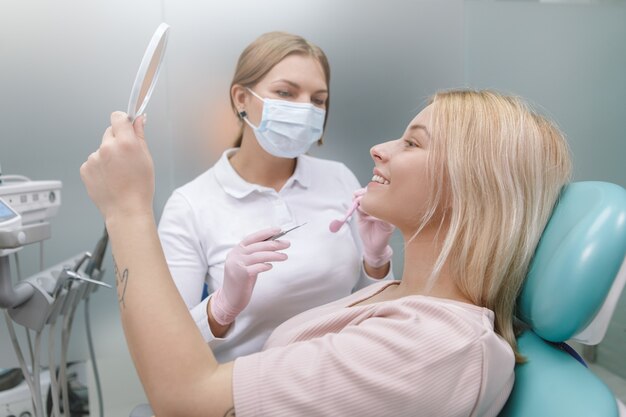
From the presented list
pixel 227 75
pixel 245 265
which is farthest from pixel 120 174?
pixel 227 75

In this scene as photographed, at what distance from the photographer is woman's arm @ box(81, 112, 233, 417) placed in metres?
0.76

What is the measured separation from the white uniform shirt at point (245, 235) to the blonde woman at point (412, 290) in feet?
1.03

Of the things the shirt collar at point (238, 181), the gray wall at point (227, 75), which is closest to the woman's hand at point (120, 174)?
the shirt collar at point (238, 181)

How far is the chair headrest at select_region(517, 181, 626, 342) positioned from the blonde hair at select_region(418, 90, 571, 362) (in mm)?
42

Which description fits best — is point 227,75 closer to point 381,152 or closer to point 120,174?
point 381,152

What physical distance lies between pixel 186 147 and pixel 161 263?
1.17 meters

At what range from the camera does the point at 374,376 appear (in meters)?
0.76

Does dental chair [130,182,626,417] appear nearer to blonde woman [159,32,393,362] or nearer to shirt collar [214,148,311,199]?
blonde woman [159,32,393,362]

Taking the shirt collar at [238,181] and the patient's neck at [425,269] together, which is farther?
the shirt collar at [238,181]

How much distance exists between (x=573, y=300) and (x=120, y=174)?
782 mm

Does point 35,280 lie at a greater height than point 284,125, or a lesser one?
lesser

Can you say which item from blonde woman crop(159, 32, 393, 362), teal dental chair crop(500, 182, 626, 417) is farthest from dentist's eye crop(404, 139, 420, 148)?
blonde woman crop(159, 32, 393, 362)

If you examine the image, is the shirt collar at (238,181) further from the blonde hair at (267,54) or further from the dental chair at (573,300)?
the dental chair at (573,300)

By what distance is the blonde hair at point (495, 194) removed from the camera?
0.94 meters
